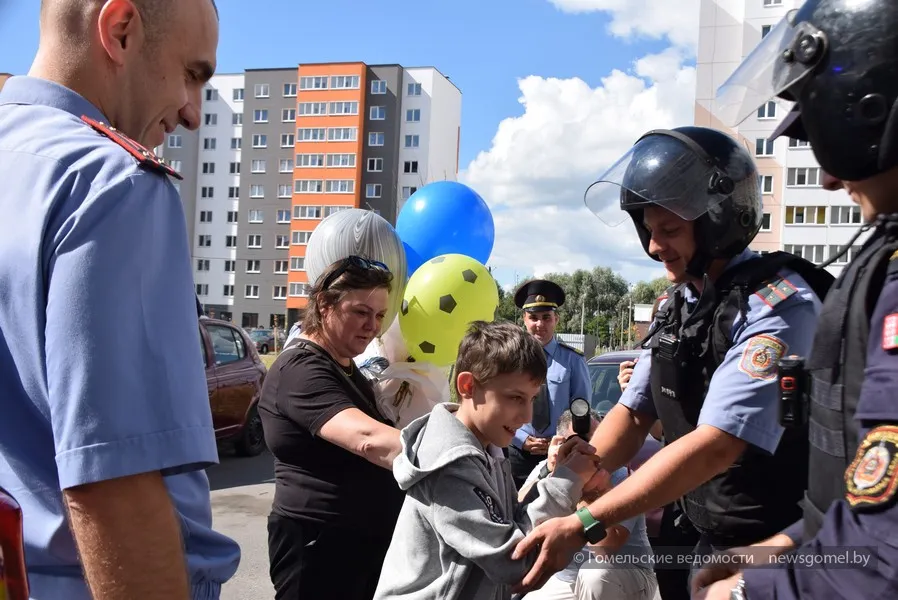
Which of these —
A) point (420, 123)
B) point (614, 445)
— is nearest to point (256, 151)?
point (420, 123)

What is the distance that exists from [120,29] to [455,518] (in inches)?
57.6

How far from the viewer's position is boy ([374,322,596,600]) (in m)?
1.93

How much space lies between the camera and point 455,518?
6.33ft

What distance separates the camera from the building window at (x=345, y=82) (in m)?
60.0

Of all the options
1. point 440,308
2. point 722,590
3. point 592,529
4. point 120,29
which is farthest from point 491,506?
point 440,308

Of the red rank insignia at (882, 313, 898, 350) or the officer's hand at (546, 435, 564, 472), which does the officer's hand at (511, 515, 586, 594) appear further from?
the red rank insignia at (882, 313, 898, 350)

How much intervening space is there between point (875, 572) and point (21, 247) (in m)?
1.48

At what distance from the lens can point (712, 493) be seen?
2215 mm

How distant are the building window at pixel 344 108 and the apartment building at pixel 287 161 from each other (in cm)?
9

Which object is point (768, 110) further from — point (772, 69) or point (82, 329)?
point (82, 329)

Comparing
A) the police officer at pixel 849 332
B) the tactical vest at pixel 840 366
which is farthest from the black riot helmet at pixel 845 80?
the tactical vest at pixel 840 366

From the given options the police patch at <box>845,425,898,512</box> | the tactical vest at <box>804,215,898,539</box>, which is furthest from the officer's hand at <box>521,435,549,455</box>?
the police patch at <box>845,425,898,512</box>

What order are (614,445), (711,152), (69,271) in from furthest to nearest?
(614,445)
(711,152)
(69,271)

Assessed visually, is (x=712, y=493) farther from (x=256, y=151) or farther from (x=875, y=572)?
(x=256, y=151)
